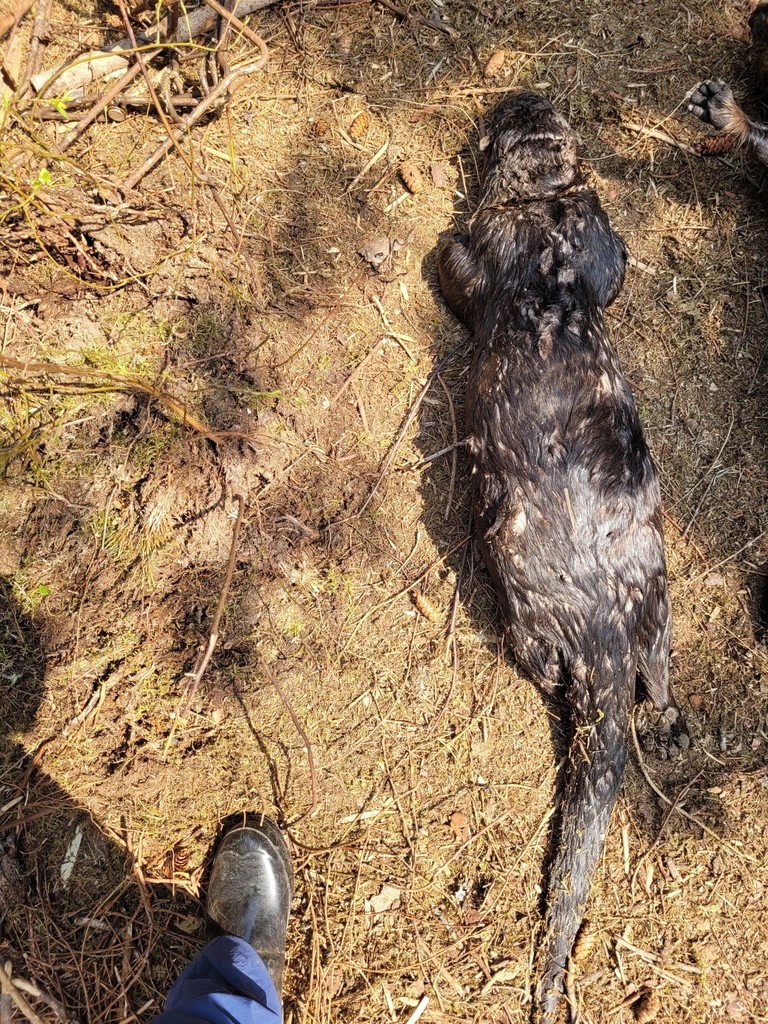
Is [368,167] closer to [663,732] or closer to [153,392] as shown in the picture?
[153,392]

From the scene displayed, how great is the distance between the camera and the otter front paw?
3.92 metres

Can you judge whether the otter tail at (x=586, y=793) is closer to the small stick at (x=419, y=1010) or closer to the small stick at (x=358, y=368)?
the small stick at (x=419, y=1010)

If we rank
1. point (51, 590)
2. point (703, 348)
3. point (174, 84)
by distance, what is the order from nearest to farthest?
point (51, 590) < point (174, 84) < point (703, 348)

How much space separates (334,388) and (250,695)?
1750mm

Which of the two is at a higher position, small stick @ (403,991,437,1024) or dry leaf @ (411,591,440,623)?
dry leaf @ (411,591,440,623)

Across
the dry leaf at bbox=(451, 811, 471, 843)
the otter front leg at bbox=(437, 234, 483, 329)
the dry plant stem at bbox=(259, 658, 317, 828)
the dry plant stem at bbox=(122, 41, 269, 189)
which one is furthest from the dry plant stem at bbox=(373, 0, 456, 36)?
the dry leaf at bbox=(451, 811, 471, 843)

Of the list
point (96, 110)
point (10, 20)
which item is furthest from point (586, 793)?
point (10, 20)

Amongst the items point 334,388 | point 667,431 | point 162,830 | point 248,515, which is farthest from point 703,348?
point 162,830

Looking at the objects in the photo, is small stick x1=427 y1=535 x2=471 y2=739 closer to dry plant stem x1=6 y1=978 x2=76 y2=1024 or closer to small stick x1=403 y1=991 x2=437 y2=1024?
small stick x1=403 y1=991 x2=437 y2=1024

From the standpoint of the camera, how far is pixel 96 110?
322 cm

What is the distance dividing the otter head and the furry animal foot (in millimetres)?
2999

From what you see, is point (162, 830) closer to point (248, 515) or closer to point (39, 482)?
point (248, 515)

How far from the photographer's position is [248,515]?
341 cm

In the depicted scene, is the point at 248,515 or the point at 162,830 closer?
the point at 162,830
